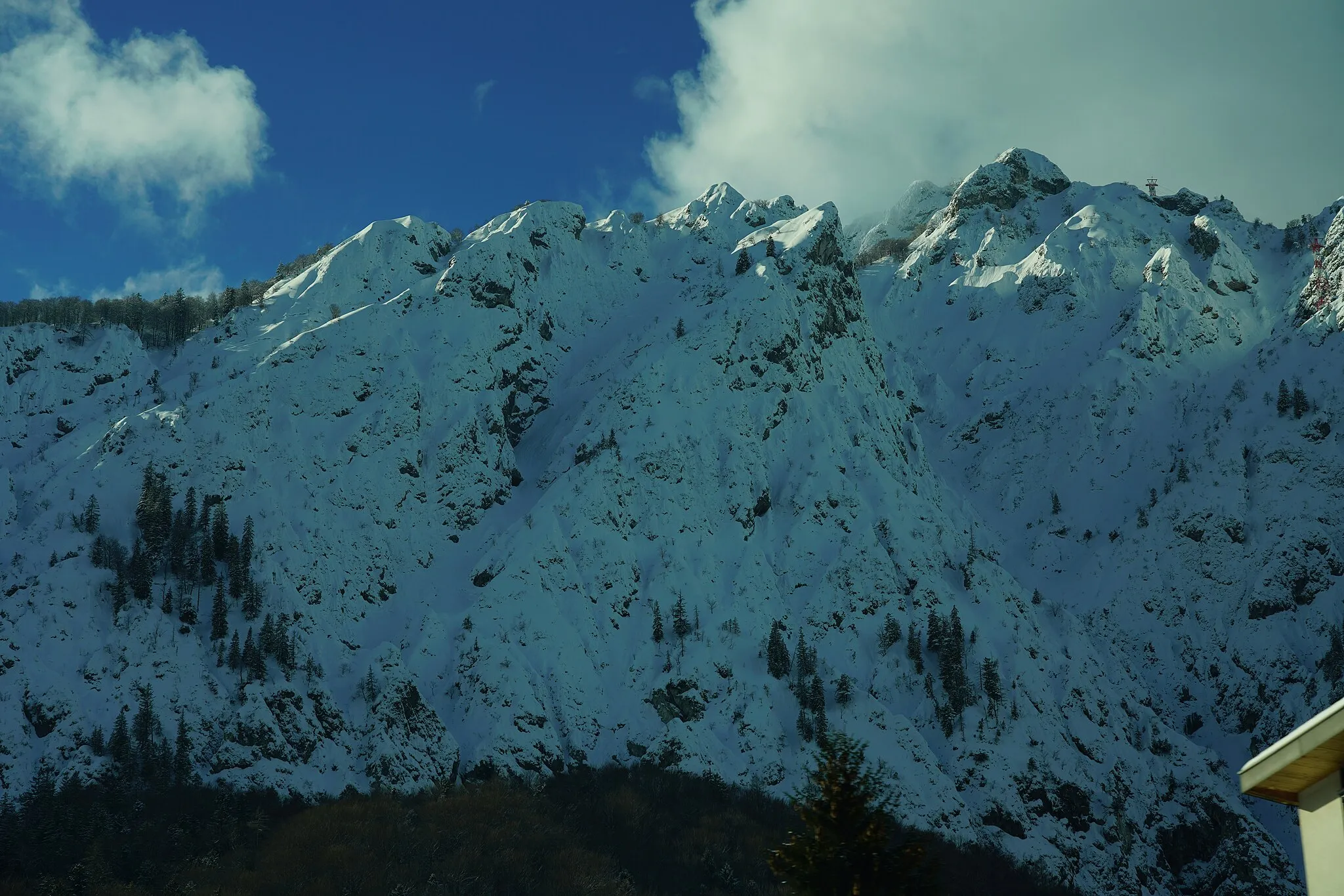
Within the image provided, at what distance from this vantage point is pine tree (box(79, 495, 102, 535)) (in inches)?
4215

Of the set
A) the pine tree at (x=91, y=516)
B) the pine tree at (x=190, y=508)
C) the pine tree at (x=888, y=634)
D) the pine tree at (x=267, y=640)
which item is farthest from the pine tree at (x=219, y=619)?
the pine tree at (x=888, y=634)

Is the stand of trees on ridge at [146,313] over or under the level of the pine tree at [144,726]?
over

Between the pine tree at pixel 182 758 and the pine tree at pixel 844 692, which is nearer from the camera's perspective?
the pine tree at pixel 182 758

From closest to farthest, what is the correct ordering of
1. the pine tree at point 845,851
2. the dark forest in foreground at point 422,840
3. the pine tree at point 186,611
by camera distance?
1. the pine tree at point 845,851
2. the dark forest in foreground at point 422,840
3. the pine tree at point 186,611

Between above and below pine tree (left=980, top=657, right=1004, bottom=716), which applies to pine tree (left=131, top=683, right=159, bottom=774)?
above

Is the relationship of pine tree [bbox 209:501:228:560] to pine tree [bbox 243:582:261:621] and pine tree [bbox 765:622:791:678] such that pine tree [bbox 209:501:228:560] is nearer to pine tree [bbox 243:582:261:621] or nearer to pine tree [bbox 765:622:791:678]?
pine tree [bbox 243:582:261:621]

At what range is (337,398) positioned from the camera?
130 metres

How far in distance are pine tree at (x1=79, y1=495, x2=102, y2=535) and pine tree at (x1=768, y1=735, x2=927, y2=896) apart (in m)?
96.6

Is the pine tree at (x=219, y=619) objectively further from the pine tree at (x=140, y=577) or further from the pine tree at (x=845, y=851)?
the pine tree at (x=845, y=851)

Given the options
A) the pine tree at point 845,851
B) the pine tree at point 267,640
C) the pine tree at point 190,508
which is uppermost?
the pine tree at point 190,508

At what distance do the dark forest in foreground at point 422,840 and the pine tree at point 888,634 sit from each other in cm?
2119

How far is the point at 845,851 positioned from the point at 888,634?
100250mm

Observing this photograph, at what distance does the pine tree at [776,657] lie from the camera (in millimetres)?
117312

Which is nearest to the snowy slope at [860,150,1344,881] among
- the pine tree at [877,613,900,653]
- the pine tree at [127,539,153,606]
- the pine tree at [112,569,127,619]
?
the pine tree at [877,613,900,653]
